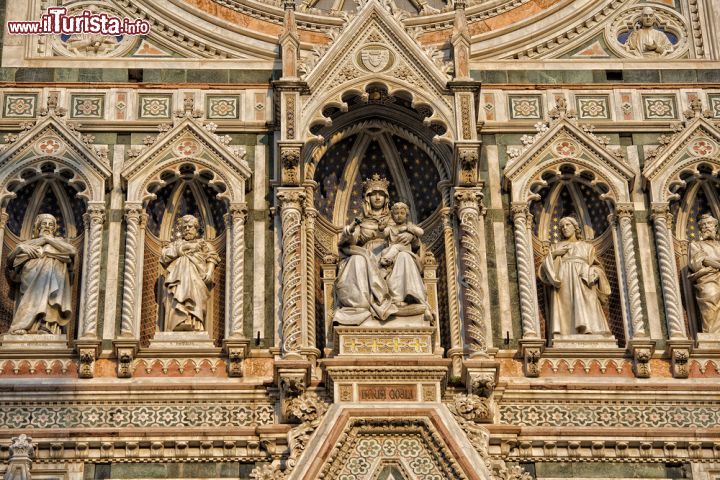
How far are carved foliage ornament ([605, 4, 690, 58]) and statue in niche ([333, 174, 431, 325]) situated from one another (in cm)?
388

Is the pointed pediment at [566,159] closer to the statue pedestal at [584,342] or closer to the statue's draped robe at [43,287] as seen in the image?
the statue pedestal at [584,342]

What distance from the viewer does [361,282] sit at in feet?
71.3

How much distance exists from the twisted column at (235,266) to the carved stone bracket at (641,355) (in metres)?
4.23

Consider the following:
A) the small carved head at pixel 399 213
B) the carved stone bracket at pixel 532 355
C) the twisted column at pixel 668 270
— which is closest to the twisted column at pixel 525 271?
the carved stone bracket at pixel 532 355

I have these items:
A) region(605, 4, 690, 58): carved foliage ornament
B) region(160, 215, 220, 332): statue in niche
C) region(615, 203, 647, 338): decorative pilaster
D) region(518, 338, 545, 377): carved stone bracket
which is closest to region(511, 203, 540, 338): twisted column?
region(518, 338, 545, 377): carved stone bracket

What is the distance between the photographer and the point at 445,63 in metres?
23.9

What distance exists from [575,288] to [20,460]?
21.2ft

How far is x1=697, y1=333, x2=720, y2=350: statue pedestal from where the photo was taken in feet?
71.8

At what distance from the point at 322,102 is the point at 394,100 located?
0.94m

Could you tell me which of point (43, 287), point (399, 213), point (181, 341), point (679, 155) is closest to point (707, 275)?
point (679, 155)

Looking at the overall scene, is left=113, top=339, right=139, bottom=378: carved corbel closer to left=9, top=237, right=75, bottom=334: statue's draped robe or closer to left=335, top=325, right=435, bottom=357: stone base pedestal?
left=9, top=237, right=75, bottom=334: statue's draped robe

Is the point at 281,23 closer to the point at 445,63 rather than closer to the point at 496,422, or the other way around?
the point at 445,63

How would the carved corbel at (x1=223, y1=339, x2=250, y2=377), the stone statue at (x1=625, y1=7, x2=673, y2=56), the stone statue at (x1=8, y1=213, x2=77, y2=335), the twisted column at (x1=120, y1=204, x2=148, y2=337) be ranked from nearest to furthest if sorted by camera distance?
the carved corbel at (x1=223, y1=339, x2=250, y2=377) → the twisted column at (x1=120, y1=204, x2=148, y2=337) → the stone statue at (x1=8, y1=213, x2=77, y2=335) → the stone statue at (x1=625, y1=7, x2=673, y2=56)

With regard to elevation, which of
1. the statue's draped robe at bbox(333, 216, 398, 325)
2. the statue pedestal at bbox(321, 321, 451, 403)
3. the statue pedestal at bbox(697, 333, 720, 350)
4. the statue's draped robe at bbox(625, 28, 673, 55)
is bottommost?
the statue pedestal at bbox(321, 321, 451, 403)
